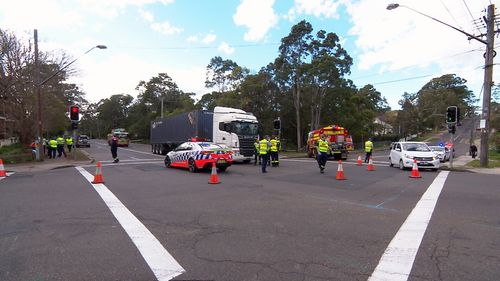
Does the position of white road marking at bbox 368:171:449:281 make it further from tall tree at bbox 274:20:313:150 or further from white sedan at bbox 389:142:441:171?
tall tree at bbox 274:20:313:150

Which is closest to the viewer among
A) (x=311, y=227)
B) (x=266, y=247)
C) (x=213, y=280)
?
(x=213, y=280)

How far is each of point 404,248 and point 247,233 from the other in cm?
237

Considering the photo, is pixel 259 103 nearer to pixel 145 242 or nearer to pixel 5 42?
pixel 5 42

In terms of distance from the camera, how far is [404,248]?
529cm

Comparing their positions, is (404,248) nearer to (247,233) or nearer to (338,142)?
(247,233)

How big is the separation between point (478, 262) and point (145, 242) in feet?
14.9

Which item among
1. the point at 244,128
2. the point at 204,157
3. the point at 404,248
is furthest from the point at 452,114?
the point at 404,248

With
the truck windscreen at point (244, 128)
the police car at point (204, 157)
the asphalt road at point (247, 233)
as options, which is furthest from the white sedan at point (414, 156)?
the police car at point (204, 157)

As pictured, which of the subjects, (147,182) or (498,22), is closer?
(147,182)

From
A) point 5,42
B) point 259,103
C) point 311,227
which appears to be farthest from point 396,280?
point 259,103

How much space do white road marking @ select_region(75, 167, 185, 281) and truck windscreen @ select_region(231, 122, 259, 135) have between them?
45.7 feet

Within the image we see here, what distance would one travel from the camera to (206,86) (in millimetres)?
64062

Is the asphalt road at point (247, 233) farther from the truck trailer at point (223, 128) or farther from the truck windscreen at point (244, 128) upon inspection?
the truck windscreen at point (244, 128)

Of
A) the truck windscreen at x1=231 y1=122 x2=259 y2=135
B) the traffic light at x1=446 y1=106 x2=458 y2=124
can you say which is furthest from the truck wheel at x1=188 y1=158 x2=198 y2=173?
the traffic light at x1=446 y1=106 x2=458 y2=124
